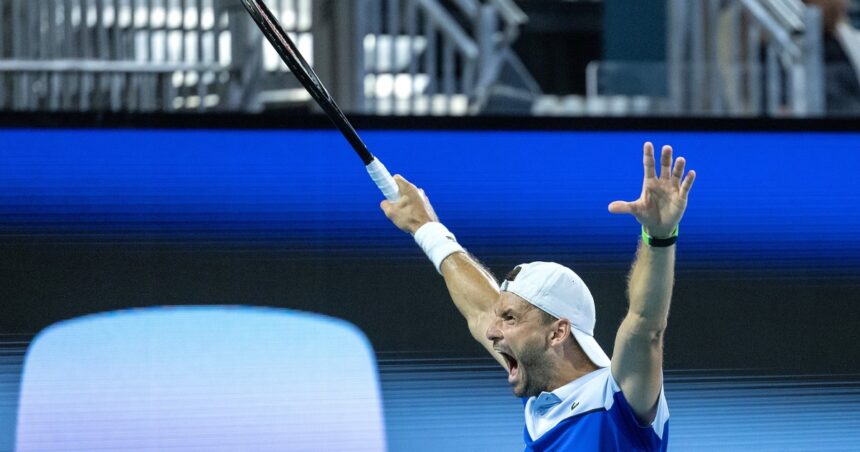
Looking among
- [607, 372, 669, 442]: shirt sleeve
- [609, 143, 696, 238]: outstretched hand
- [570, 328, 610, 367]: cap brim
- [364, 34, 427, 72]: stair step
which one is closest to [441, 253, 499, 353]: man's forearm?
[570, 328, 610, 367]: cap brim

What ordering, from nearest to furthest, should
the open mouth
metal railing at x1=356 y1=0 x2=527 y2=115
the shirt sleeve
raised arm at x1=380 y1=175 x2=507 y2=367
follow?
the shirt sleeve < the open mouth < raised arm at x1=380 y1=175 x2=507 y2=367 < metal railing at x1=356 y1=0 x2=527 y2=115

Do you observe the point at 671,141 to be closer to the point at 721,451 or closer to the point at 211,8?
the point at 721,451

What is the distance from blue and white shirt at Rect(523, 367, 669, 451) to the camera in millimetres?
3527

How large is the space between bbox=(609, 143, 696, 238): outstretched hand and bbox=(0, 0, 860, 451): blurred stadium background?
146 centimetres

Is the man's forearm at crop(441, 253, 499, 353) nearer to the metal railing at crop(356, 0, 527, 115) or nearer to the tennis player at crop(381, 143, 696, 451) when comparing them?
the tennis player at crop(381, 143, 696, 451)

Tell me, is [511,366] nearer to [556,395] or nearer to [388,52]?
[556,395]

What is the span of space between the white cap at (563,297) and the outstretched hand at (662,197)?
1.95 ft

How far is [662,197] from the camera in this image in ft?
10.6

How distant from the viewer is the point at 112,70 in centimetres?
520

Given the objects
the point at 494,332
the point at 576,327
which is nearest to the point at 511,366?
the point at 494,332

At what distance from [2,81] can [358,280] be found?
5.26ft

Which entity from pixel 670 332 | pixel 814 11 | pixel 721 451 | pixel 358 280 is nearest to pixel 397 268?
pixel 358 280

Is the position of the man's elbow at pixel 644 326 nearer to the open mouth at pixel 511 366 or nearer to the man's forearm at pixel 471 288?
the open mouth at pixel 511 366

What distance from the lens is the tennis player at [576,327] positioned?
327 centimetres
